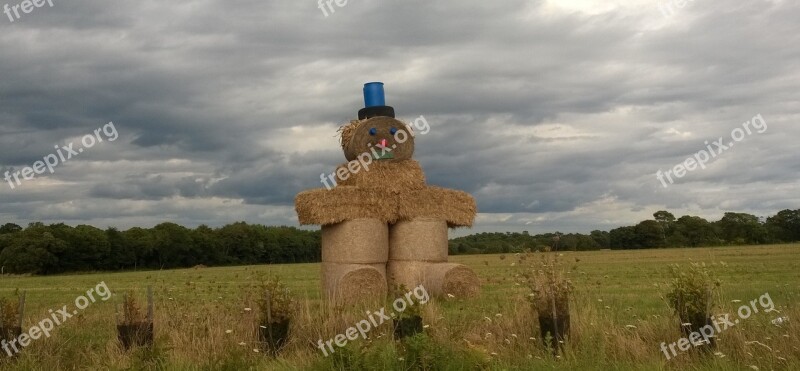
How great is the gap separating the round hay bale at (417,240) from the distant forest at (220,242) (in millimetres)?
26483

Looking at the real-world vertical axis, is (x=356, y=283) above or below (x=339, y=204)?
below

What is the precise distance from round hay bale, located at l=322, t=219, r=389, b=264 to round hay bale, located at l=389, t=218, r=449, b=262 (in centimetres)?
43

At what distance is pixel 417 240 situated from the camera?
14.3 m

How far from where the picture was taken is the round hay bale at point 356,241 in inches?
543

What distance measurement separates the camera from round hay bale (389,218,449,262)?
563 inches

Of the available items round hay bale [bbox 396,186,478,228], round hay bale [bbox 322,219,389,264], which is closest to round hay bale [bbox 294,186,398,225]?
round hay bale [bbox 322,219,389,264]

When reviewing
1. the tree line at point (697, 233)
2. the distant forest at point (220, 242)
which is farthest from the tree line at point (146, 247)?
the tree line at point (697, 233)

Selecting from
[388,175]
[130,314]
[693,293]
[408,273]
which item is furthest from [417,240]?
[693,293]

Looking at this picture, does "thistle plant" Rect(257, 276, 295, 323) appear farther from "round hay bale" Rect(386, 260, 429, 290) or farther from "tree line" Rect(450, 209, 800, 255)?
"tree line" Rect(450, 209, 800, 255)

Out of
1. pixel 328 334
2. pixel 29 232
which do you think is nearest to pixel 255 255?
pixel 29 232

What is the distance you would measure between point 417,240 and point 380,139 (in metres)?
2.04

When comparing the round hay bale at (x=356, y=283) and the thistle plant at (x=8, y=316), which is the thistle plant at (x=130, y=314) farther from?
the round hay bale at (x=356, y=283)

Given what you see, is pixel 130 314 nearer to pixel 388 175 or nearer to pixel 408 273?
pixel 388 175

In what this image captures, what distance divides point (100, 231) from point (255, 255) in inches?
467
